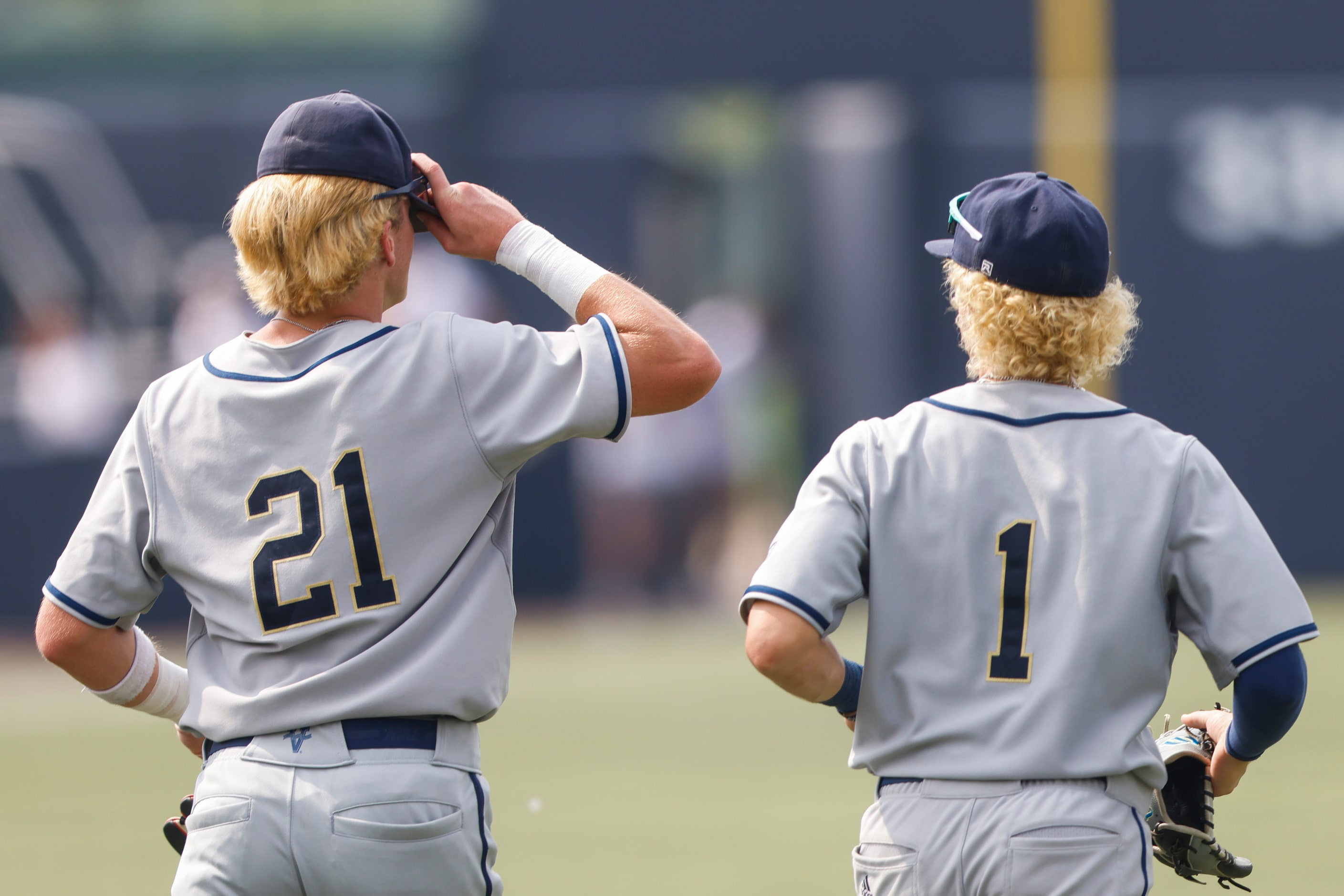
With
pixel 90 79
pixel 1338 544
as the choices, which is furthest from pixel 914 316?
pixel 90 79

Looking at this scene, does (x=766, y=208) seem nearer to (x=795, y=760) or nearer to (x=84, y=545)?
(x=795, y=760)

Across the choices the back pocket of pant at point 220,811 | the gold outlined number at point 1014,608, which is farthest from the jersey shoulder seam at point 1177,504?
the back pocket of pant at point 220,811

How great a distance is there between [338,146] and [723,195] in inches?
539

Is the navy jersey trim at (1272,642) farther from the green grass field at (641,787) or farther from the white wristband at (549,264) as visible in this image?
the green grass field at (641,787)

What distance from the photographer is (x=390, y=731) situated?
2.82 meters

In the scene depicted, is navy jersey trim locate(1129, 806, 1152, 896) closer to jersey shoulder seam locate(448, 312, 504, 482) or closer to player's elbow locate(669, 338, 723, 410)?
player's elbow locate(669, 338, 723, 410)

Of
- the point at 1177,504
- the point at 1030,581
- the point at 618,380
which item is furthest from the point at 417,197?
the point at 1177,504

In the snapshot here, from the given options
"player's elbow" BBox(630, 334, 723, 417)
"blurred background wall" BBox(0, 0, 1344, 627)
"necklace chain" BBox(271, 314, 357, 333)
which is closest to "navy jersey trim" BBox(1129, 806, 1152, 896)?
"player's elbow" BBox(630, 334, 723, 417)

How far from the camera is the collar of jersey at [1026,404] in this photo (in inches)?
113

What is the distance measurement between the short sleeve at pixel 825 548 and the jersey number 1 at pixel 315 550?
1.97 feet

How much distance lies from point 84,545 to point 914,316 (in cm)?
1340

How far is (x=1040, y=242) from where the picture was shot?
9.46ft

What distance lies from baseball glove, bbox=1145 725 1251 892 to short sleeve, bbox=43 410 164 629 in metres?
1.80

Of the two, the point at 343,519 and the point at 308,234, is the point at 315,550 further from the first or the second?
the point at 308,234
